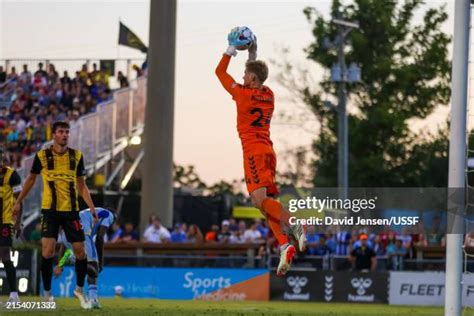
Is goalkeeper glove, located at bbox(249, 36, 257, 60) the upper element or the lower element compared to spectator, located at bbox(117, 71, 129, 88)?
lower

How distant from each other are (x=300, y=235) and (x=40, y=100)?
27.2 meters

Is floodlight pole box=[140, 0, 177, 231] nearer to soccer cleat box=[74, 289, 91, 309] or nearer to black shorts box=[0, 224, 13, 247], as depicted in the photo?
black shorts box=[0, 224, 13, 247]

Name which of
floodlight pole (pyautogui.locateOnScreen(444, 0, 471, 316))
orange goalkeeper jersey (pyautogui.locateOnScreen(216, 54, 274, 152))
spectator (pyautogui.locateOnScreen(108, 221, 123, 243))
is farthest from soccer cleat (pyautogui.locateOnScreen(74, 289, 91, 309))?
spectator (pyautogui.locateOnScreen(108, 221, 123, 243))

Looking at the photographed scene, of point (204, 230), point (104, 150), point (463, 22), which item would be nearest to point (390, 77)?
point (204, 230)

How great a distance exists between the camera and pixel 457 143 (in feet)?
42.7

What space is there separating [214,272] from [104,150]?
8.77 meters

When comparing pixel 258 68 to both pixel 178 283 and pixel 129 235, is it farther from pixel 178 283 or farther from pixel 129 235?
pixel 129 235

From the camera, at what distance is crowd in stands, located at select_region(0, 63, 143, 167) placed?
37.2m

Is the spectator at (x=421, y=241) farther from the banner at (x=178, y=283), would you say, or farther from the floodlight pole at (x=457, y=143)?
the floodlight pole at (x=457, y=143)

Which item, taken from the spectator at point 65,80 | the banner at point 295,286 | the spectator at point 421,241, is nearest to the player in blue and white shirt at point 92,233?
the banner at point 295,286

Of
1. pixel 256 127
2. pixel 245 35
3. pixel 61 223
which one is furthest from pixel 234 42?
pixel 61 223

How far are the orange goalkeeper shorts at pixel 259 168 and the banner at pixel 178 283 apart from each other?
48.9 feet

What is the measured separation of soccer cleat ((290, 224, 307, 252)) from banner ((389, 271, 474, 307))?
43.9ft

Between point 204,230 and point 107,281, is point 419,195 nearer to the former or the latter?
point 107,281
